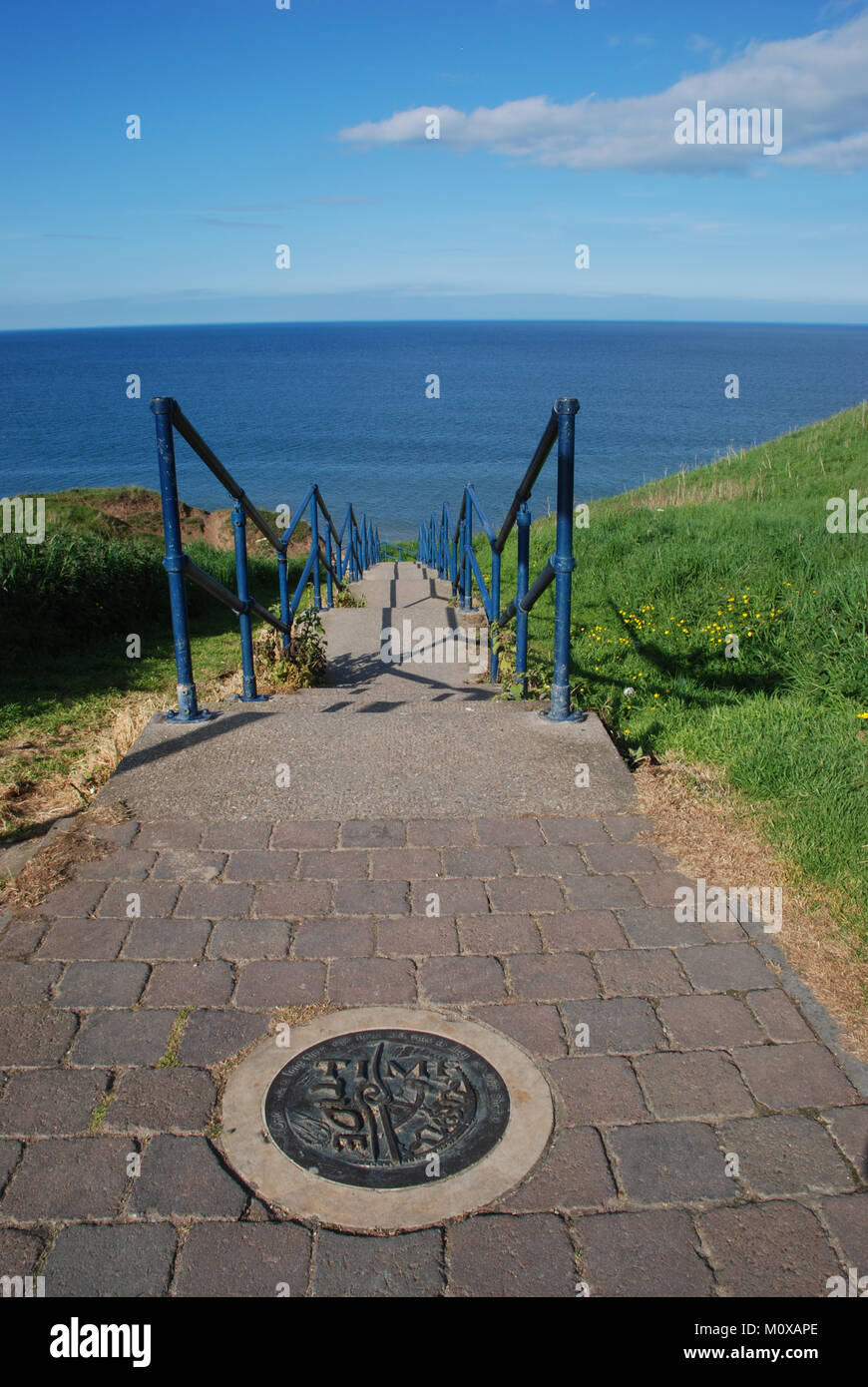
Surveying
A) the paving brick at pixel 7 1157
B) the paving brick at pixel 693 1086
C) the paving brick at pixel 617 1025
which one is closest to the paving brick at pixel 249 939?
the paving brick at pixel 7 1157

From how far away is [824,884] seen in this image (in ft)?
10.2

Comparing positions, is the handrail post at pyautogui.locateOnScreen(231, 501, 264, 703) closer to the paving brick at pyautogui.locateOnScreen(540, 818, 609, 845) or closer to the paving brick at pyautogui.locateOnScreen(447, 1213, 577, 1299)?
the paving brick at pyautogui.locateOnScreen(540, 818, 609, 845)

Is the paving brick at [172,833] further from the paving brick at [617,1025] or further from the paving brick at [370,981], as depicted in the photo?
the paving brick at [617,1025]

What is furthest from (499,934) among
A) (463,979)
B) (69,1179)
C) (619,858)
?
(69,1179)

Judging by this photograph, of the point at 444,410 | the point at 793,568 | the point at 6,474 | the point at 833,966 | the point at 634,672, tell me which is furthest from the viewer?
the point at 444,410

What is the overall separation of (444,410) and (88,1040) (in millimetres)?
81705

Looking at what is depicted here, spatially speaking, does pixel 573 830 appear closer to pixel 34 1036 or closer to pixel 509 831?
pixel 509 831

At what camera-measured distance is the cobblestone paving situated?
1860mm

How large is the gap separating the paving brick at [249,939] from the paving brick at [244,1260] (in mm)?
921

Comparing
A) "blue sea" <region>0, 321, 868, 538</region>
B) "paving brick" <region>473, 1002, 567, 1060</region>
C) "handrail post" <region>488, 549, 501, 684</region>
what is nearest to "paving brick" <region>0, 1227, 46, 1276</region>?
"paving brick" <region>473, 1002, 567, 1060</region>

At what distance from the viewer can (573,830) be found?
11.4 feet

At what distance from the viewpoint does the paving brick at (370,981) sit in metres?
2.62
